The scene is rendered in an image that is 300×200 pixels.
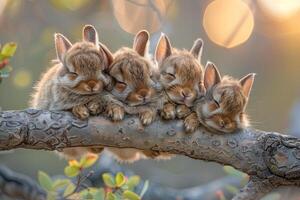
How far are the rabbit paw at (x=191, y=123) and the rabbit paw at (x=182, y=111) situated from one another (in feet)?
0.07

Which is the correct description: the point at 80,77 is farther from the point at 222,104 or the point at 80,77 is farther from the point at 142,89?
the point at 222,104

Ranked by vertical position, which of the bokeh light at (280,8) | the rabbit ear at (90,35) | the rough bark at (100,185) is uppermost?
the bokeh light at (280,8)

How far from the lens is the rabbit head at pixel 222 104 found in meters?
2.04

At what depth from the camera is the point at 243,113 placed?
82.4 inches

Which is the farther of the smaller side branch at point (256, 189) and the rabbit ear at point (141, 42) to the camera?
the rabbit ear at point (141, 42)

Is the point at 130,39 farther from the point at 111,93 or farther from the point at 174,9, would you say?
the point at 111,93

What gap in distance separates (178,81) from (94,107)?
0.28 metres

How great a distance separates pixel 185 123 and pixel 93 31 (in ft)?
1.43

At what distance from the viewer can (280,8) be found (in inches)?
205

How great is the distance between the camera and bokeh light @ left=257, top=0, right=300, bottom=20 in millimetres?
4952

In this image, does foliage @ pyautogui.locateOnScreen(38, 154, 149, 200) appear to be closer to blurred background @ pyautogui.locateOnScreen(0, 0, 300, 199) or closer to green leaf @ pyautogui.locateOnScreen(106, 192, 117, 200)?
green leaf @ pyautogui.locateOnScreen(106, 192, 117, 200)

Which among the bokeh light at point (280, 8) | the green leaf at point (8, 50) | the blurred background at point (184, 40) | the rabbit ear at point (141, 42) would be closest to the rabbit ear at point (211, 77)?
the rabbit ear at point (141, 42)

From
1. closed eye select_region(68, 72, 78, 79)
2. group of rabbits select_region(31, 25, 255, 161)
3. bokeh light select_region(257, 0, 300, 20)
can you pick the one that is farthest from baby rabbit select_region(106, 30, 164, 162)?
bokeh light select_region(257, 0, 300, 20)

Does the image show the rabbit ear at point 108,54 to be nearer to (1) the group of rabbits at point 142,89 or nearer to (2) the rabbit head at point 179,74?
(1) the group of rabbits at point 142,89
